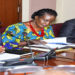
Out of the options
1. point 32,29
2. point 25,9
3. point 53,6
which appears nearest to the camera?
point 32,29

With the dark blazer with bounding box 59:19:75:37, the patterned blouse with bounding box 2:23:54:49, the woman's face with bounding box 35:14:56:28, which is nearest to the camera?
the patterned blouse with bounding box 2:23:54:49

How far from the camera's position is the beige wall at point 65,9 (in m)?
3.07

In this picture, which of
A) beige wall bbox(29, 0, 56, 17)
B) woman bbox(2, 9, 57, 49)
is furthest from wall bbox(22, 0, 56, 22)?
woman bbox(2, 9, 57, 49)

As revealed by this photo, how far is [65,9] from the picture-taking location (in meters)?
3.14

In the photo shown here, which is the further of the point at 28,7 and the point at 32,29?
the point at 28,7

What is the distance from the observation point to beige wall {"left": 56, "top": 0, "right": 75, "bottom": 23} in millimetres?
3068

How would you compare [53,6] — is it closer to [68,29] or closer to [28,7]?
[28,7]

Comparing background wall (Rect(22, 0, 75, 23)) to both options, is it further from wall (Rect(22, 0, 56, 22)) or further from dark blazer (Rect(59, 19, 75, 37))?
dark blazer (Rect(59, 19, 75, 37))

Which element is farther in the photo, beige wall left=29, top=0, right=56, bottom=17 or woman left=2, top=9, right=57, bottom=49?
beige wall left=29, top=0, right=56, bottom=17

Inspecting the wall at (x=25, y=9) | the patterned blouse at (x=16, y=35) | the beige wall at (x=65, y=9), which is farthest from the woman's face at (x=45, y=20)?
the beige wall at (x=65, y=9)

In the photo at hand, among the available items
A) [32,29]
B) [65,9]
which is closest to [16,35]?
[32,29]

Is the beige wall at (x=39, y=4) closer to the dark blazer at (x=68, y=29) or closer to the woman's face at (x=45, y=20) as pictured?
the dark blazer at (x=68, y=29)

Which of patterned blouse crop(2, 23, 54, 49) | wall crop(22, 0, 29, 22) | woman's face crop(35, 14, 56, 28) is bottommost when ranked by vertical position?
patterned blouse crop(2, 23, 54, 49)

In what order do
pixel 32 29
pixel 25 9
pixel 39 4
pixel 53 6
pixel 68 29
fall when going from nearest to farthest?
1. pixel 32 29
2. pixel 68 29
3. pixel 25 9
4. pixel 39 4
5. pixel 53 6
